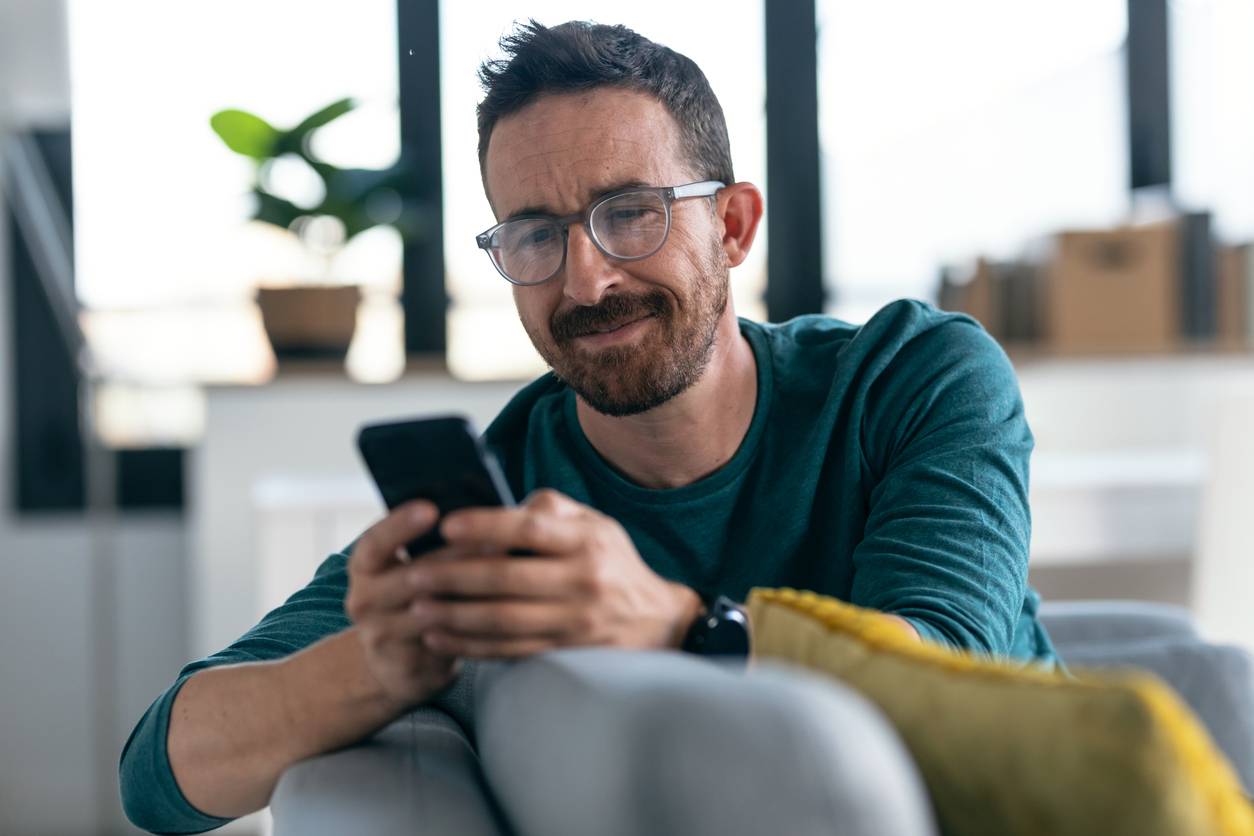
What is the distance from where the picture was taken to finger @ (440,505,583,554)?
86 centimetres

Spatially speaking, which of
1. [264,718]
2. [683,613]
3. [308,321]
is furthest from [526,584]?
[308,321]

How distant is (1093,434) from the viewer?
3.43 metres

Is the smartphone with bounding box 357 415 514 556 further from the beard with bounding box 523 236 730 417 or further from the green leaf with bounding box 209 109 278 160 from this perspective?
the green leaf with bounding box 209 109 278 160

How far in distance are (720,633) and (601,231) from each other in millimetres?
509

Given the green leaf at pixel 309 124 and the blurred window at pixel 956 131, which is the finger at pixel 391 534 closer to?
the green leaf at pixel 309 124

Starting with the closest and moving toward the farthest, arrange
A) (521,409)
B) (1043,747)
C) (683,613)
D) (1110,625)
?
(1043,747) → (683,613) → (521,409) → (1110,625)

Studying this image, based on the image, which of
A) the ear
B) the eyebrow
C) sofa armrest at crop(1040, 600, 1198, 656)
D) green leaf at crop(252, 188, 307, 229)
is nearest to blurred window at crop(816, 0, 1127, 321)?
green leaf at crop(252, 188, 307, 229)

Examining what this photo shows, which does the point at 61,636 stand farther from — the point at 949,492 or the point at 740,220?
the point at 949,492

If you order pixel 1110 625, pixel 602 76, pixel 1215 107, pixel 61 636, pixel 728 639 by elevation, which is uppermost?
pixel 1215 107

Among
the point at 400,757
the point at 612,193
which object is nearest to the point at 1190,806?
the point at 400,757

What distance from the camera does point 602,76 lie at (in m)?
1.36

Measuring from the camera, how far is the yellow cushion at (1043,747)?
1.57ft

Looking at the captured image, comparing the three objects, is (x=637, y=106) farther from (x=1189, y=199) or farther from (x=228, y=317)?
(x=1189, y=199)

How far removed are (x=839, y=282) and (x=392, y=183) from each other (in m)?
1.21
